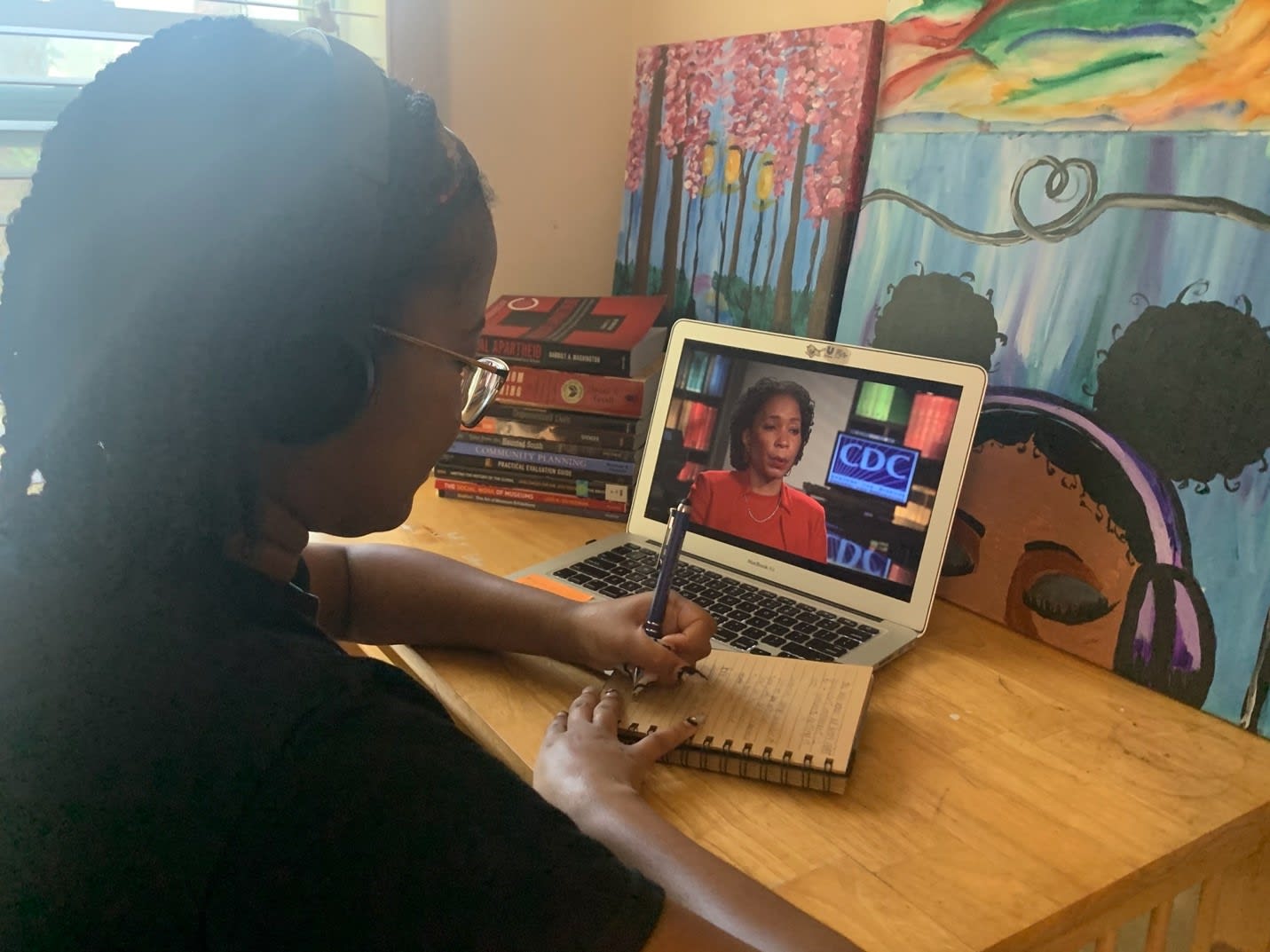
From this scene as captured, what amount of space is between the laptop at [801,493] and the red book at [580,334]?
0.10 m

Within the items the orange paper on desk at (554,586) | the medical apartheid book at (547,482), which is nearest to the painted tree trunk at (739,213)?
the medical apartheid book at (547,482)

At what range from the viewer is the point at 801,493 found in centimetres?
108

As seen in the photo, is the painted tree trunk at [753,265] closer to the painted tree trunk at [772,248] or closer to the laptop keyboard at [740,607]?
the painted tree trunk at [772,248]

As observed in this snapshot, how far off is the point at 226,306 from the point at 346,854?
27cm

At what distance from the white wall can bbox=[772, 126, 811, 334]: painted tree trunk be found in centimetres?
29

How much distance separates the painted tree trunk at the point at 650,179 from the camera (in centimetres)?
149

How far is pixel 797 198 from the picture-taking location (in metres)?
1.26

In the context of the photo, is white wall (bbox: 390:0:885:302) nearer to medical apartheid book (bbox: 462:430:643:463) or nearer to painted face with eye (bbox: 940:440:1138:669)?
medical apartheid book (bbox: 462:430:643:463)

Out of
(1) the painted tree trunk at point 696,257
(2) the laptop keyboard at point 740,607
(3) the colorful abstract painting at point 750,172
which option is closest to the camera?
(2) the laptop keyboard at point 740,607

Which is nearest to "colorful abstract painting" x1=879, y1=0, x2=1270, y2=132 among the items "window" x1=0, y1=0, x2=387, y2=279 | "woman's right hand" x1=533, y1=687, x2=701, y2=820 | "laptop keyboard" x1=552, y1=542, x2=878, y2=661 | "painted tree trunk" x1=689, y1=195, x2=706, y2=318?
"painted tree trunk" x1=689, y1=195, x2=706, y2=318

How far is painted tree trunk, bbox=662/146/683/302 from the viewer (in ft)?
4.79

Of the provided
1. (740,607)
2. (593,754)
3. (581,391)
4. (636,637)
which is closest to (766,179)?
(581,391)

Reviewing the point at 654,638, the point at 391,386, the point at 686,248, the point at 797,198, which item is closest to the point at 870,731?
the point at 654,638

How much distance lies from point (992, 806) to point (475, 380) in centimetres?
49
